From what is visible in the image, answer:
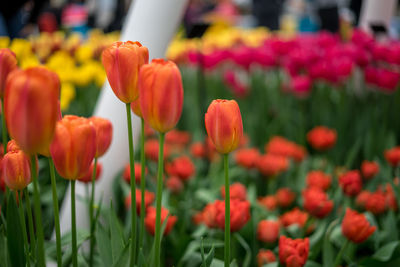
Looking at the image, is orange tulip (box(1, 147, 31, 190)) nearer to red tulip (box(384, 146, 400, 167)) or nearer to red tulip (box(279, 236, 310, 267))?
red tulip (box(279, 236, 310, 267))

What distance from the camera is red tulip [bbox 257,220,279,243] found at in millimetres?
797

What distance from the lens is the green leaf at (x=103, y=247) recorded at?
0.58 meters

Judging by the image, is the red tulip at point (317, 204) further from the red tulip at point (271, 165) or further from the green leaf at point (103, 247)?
the green leaf at point (103, 247)

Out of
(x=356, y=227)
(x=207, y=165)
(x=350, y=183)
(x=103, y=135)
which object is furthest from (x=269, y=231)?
(x=207, y=165)

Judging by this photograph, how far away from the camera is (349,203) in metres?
1.04

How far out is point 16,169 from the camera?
437 millimetres

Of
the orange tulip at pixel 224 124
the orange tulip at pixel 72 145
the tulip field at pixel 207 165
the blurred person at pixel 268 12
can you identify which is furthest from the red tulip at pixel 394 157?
the blurred person at pixel 268 12

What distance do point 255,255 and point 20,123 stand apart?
0.64 meters

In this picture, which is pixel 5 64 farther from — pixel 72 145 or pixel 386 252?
pixel 386 252

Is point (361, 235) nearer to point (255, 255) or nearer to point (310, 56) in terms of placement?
point (255, 255)

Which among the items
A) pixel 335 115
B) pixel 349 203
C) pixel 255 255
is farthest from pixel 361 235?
pixel 335 115

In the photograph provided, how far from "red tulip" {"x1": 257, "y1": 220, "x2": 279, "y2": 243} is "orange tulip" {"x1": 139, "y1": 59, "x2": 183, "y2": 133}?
45 cm

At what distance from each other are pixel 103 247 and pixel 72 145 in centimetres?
24

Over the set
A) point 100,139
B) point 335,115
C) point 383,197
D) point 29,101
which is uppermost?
point 29,101
